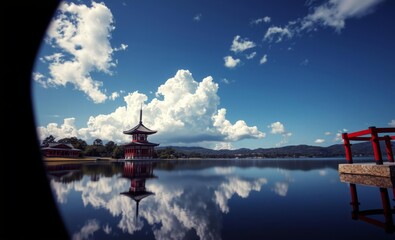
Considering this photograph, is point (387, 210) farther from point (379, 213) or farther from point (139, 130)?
point (139, 130)

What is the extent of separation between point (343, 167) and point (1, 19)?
24886 mm

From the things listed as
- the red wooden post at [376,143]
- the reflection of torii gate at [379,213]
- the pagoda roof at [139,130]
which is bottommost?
the reflection of torii gate at [379,213]

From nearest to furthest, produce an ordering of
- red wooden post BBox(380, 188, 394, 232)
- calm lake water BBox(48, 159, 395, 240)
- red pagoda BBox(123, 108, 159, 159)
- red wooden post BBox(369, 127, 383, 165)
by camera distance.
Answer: calm lake water BBox(48, 159, 395, 240), red wooden post BBox(380, 188, 394, 232), red wooden post BBox(369, 127, 383, 165), red pagoda BBox(123, 108, 159, 159)

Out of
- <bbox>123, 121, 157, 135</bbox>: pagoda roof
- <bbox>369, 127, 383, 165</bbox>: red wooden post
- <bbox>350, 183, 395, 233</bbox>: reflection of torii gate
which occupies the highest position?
<bbox>123, 121, 157, 135</bbox>: pagoda roof

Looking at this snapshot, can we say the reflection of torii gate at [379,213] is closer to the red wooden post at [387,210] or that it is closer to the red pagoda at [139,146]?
the red wooden post at [387,210]

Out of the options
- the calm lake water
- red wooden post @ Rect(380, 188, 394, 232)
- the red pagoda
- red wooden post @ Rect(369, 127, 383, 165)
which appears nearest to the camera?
the calm lake water

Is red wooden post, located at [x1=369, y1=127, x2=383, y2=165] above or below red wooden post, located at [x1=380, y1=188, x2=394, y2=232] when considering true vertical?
above

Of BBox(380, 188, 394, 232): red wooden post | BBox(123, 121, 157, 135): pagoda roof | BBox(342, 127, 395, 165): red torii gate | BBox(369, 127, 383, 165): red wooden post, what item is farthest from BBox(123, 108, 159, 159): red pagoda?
BBox(380, 188, 394, 232): red wooden post

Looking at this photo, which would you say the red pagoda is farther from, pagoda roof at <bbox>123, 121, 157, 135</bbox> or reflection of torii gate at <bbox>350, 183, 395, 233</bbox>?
reflection of torii gate at <bbox>350, 183, 395, 233</bbox>

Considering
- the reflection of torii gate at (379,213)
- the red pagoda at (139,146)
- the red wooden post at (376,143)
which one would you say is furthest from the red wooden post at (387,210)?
the red pagoda at (139,146)

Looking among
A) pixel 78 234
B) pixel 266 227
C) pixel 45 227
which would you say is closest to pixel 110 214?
pixel 78 234

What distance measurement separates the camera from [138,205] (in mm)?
8516

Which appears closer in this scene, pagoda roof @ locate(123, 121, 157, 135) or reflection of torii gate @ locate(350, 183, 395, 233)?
reflection of torii gate @ locate(350, 183, 395, 233)

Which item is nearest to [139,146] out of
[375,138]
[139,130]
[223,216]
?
[139,130]
